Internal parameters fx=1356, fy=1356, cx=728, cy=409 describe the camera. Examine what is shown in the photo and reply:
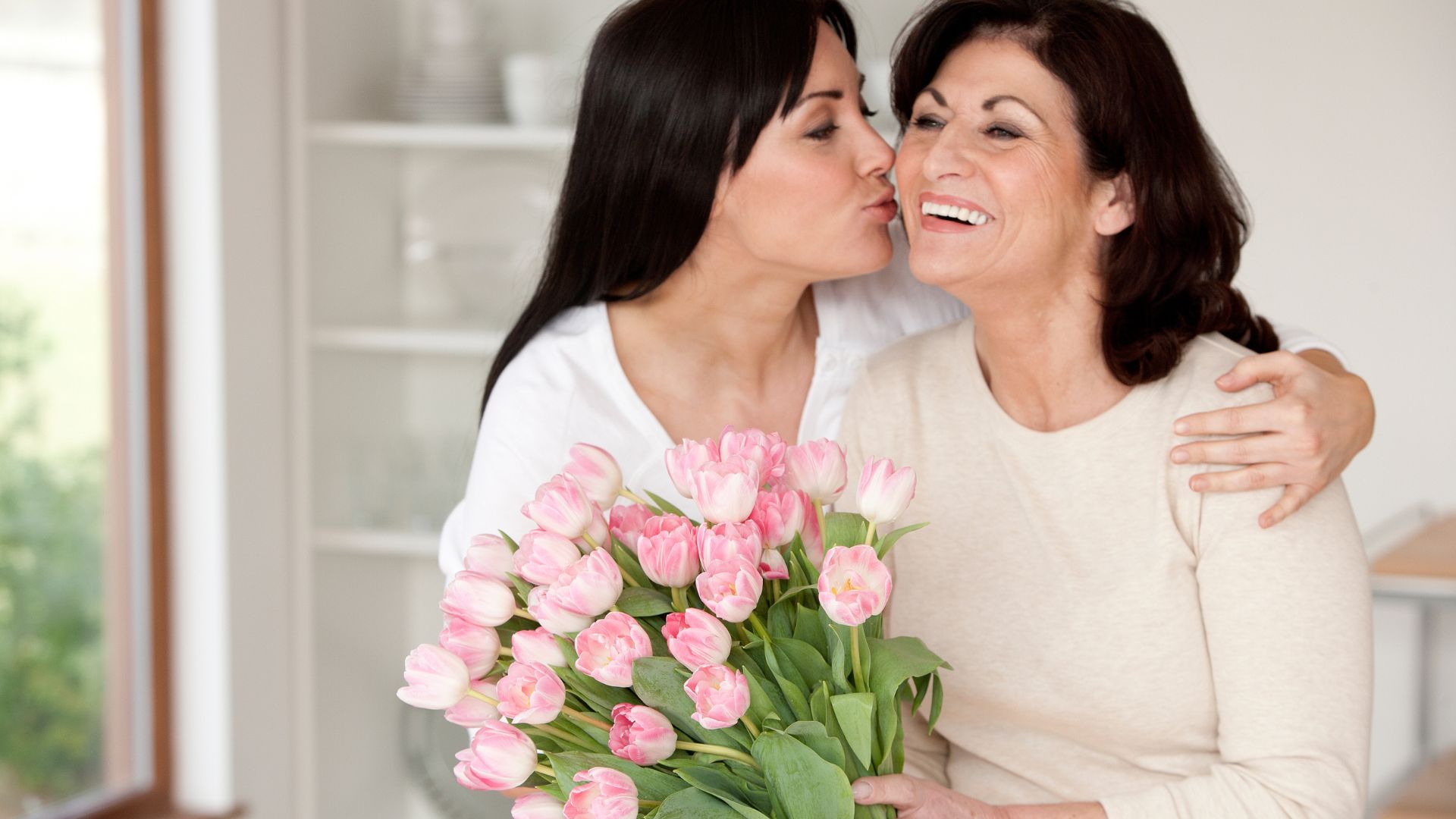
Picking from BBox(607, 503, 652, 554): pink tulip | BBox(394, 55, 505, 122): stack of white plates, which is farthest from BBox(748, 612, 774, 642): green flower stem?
BBox(394, 55, 505, 122): stack of white plates

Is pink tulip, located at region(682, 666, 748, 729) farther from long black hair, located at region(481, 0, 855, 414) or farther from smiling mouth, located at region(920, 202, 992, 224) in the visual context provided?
long black hair, located at region(481, 0, 855, 414)

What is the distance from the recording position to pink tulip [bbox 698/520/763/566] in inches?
35.1

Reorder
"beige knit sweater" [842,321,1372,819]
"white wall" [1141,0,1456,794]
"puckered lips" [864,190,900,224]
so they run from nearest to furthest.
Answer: "beige knit sweater" [842,321,1372,819]
"puckered lips" [864,190,900,224]
"white wall" [1141,0,1456,794]

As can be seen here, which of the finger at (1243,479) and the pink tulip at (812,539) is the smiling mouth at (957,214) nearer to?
the finger at (1243,479)

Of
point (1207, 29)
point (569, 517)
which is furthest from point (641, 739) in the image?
point (1207, 29)

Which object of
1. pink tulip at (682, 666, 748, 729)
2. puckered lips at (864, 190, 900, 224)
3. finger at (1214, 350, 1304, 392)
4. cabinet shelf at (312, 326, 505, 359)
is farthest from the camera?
cabinet shelf at (312, 326, 505, 359)

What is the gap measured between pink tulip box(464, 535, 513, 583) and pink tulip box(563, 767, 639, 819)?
0.56 feet

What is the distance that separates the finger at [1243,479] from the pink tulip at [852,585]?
0.47 meters

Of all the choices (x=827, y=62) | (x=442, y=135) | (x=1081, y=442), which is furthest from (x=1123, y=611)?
(x=442, y=135)

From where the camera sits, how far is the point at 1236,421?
1.24 metres

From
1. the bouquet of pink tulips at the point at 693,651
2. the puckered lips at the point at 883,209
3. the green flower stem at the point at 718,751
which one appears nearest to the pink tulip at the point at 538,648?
the bouquet of pink tulips at the point at 693,651

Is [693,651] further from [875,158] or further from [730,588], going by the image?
[875,158]

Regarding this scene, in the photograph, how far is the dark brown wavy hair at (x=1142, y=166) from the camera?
1332mm

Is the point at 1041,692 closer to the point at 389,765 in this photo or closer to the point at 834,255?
the point at 834,255
